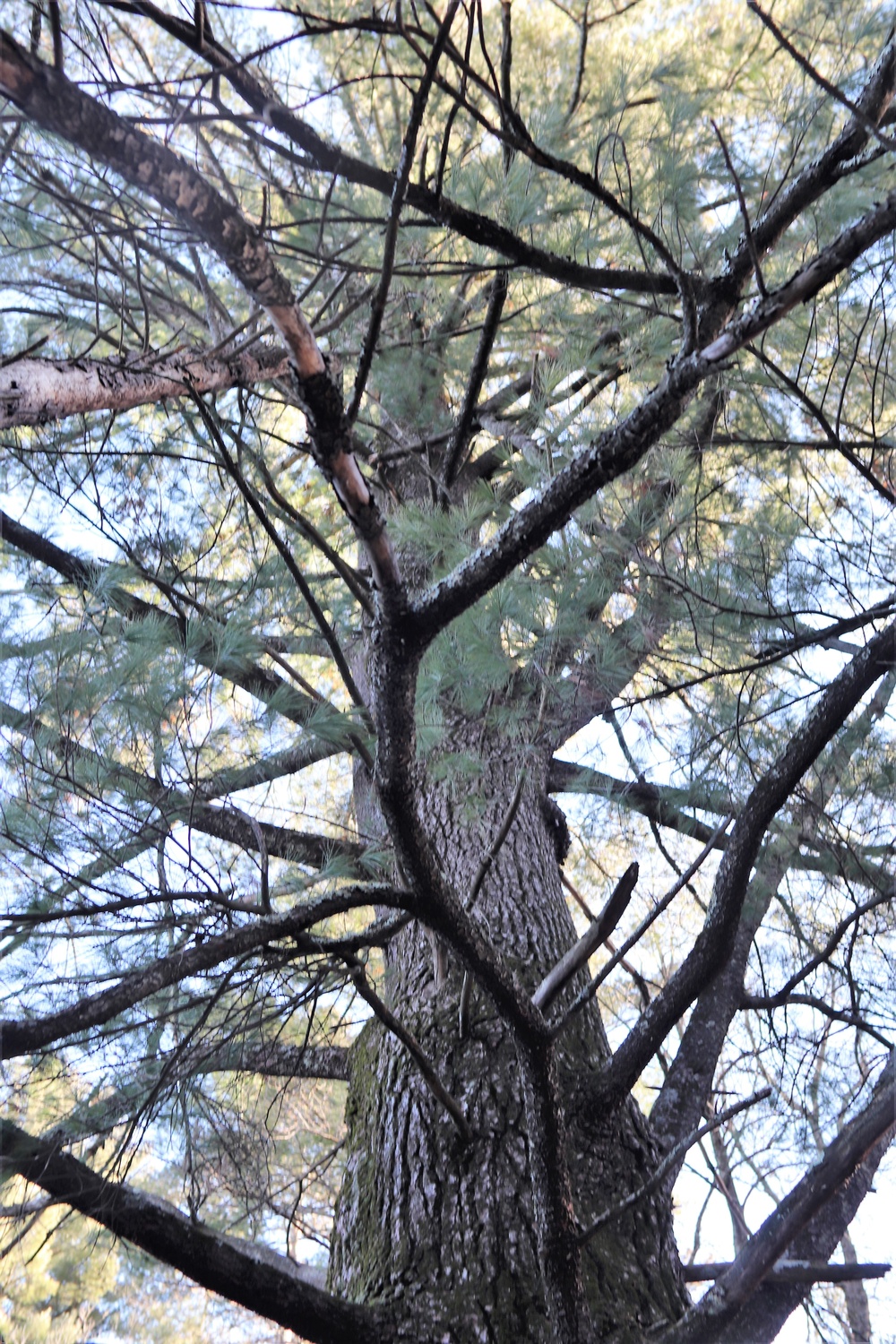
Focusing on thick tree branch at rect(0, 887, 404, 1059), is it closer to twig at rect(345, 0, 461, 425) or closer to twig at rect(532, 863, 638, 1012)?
twig at rect(532, 863, 638, 1012)

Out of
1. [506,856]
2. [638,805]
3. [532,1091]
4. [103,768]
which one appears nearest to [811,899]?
[638,805]

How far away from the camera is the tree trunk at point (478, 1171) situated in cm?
154

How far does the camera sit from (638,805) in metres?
2.50

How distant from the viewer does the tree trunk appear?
154 cm

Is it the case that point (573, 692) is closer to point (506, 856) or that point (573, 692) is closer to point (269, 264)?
point (506, 856)

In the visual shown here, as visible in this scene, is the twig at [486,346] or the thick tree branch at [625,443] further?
the twig at [486,346]

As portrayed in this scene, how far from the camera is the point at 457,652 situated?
207cm

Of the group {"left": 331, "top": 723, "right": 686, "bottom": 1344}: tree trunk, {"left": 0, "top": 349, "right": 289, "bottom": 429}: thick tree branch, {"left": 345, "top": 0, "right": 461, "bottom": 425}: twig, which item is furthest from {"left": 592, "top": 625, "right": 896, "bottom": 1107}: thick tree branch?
{"left": 0, "top": 349, "right": 289, "bottom": 429}: thick tree branch

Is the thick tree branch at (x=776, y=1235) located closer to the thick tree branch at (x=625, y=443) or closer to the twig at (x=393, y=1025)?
the twig at (x=393, y=1025)

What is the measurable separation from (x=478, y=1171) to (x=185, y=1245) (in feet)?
1.85

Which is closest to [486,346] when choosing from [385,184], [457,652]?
[385,184]

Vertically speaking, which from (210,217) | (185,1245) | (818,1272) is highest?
(210,217)

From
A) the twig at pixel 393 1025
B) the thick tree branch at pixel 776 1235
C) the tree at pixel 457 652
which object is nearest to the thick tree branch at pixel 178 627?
the tree at pixel 457 652

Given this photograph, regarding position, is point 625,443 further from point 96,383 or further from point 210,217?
point 96,383
